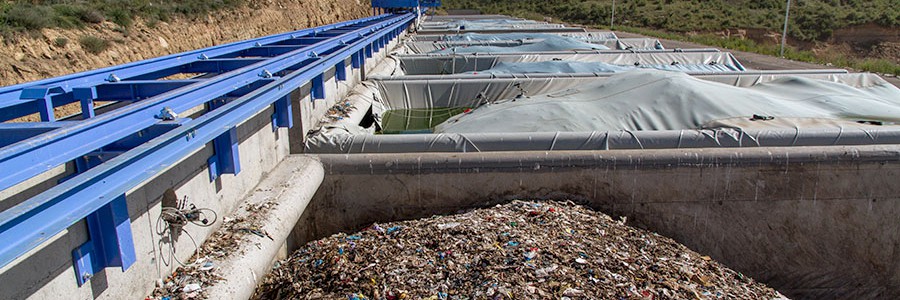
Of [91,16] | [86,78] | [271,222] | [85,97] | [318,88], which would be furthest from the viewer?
[91,16]

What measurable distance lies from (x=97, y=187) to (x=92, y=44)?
1350cm

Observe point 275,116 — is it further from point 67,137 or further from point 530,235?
point 67,137

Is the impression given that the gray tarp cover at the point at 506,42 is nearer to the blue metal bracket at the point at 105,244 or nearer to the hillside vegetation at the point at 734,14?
the blue metal bracket at the point at 105,244

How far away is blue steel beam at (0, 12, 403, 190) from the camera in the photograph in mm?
2240

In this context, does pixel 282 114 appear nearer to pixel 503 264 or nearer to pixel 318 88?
pixel 318 88

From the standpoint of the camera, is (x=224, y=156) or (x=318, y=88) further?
(x=318, y=88)

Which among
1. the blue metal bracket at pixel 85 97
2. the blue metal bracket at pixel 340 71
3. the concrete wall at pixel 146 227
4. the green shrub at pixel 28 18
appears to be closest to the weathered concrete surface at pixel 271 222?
the concrete wall at pixel 146 227

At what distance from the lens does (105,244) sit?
318 centimetres

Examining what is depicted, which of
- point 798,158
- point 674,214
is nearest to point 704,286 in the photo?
point 674,214

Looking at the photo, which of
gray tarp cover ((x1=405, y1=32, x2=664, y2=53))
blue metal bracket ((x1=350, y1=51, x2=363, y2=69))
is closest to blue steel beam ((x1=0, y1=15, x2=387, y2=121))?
blue metal bracket ((x1=350, y1=51, x2=363, y2=69))

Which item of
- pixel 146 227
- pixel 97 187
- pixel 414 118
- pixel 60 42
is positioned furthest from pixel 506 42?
pixel 97 187

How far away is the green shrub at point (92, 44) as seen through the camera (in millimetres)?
13828

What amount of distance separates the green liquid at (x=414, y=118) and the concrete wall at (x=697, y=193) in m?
2.69

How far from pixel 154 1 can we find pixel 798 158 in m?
21.1
